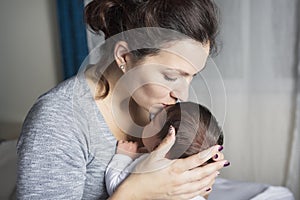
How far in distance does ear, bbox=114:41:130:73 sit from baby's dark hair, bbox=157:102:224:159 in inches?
6.6

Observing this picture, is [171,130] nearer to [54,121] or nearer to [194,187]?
[194,187]

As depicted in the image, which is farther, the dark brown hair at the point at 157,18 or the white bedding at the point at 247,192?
the white bedding at the point at 247,192

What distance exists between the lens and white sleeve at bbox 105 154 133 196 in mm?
911

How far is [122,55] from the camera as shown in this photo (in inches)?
34.6

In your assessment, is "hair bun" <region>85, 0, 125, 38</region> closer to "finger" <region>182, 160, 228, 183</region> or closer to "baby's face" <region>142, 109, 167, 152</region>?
"baby's face" <region>142, 109, 167, 152</region>

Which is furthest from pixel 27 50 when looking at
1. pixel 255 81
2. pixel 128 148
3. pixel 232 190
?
pixel 128 148

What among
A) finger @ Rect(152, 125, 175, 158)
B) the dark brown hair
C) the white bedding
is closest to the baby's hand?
finger @ Rect(152, 125, 175, 158)

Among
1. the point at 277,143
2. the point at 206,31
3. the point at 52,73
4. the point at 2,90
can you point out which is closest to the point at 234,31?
the point at 277,143

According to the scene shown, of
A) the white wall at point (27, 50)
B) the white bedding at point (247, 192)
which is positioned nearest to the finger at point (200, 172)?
the white bedding at point (247, 192)

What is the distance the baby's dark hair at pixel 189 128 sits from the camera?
99 cm

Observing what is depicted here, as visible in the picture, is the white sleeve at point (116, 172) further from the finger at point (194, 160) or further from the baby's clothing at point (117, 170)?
the finger at point (194, 160)

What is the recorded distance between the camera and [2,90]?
8.32 ft

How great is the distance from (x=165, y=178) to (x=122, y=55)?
30cm

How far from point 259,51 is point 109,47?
111 cm
